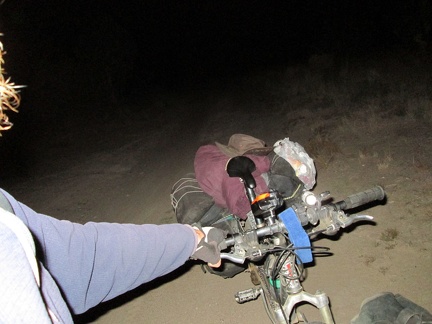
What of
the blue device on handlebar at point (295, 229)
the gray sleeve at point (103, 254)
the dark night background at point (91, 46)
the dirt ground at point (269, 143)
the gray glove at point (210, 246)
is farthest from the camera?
the dark night background at point (91, 46)

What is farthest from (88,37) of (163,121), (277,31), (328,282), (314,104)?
(277,31)

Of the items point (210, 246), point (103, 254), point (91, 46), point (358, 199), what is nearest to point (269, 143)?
point (358, 199)

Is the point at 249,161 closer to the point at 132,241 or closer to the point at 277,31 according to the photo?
the point at 132,241

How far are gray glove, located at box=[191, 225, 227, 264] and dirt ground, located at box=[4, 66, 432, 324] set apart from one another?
89.6 inches

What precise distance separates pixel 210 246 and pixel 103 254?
556 mm

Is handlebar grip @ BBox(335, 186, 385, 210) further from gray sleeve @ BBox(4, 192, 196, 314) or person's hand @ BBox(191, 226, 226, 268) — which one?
gray sleeve @ BBox(4, 192, 196, 314)

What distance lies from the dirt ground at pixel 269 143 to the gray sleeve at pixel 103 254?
2485 mm

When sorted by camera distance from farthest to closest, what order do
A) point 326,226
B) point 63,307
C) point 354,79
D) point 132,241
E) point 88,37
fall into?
point 88,37
point 354,79
point 326,226
point 132,241
point 63,307

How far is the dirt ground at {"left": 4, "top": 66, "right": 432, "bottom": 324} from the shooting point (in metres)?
4.08

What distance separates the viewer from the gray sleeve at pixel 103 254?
1.58 meters

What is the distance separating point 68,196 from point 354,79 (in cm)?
1148

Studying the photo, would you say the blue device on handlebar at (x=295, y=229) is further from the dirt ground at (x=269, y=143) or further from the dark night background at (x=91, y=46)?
the dark night background at (x=91, y=46)

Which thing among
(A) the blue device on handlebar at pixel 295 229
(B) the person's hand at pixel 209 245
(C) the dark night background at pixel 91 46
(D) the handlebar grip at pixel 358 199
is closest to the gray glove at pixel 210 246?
(B) the person's hand at pixel 209 245

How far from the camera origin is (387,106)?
9.76 m
